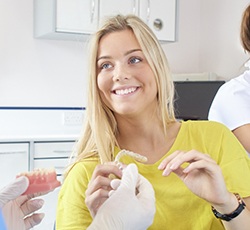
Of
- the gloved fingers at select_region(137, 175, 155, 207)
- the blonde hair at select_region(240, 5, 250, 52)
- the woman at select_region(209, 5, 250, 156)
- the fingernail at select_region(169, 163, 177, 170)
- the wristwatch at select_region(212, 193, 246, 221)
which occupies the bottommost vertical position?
the wristwatch at select_region(212, 193, 246, 221)

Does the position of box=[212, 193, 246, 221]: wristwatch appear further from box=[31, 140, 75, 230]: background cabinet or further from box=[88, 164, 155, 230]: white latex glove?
box=[31, 140, 75, 230]: background cabinet

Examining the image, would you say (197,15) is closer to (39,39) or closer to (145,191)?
(39,39)

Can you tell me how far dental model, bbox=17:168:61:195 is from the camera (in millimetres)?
777

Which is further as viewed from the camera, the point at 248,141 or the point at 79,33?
the point at 79,33

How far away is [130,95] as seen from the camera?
1.21 meters

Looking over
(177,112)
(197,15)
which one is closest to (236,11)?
(197,15)

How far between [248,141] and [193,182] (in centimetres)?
51

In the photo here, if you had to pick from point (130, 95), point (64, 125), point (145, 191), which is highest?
point (130, 95)

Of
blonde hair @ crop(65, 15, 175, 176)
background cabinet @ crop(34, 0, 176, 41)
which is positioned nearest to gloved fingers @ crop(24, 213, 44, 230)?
blonde hair @ crop(65, 15, 175, 176)

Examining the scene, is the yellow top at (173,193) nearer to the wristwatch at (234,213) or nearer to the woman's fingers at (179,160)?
the wristwatch at (234,213)

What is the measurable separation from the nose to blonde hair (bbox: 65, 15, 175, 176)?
66 mm

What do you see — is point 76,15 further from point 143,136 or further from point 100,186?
point 100,186

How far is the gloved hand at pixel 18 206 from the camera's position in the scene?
71cm

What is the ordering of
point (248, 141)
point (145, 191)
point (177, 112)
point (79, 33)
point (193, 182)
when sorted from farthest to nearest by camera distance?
point (177, 112) → point (79, 33) → point (248, 141) → point (193, 182) → point (145, 191)
